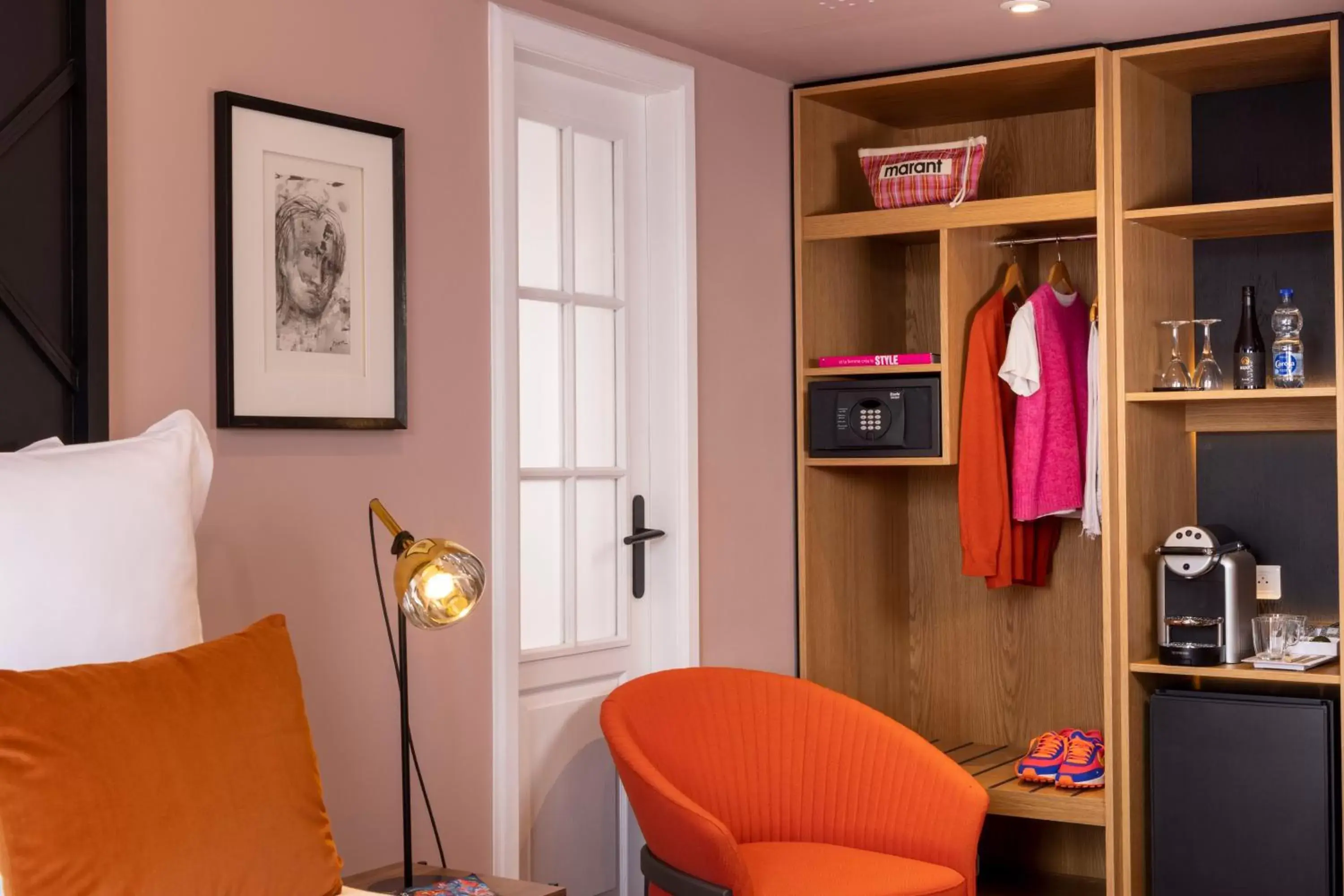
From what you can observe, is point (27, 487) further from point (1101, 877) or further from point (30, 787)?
point (1101, 877)

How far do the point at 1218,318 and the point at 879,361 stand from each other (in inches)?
37.7

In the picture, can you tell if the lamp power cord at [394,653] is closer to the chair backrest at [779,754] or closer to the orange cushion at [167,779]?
the chair backrest at [779,754]

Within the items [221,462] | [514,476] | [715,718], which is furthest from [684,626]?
[221,462]

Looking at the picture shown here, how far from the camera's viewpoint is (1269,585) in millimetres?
Answer: 3902

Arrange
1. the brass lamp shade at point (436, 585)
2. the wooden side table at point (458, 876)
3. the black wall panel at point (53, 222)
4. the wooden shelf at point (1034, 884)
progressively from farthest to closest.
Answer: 1. the wooden shelf at point (1034, 884)
2. the wooden side table at point (458, 876)
3. the brass lamp shade at point (436, 585)
4. the black wall panel at point (53, 222)

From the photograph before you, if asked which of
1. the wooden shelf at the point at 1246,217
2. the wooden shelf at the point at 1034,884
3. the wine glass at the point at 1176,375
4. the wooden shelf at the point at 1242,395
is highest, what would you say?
the wooden shelf at the point at 1246,217

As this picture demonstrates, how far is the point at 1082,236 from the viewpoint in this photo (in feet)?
13.0

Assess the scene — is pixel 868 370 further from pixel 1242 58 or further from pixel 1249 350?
pixel 1242 58

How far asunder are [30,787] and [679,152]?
2.48 metres

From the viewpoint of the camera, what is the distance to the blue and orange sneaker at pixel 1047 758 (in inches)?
150

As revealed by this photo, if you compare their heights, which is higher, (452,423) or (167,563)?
(452,423)

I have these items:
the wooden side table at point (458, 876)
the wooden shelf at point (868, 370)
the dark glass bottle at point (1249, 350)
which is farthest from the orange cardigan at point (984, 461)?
the wooden side table at point (458, 876)

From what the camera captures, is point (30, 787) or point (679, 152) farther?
point (679, 152)

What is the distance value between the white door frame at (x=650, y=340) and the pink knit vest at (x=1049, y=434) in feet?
2.98
